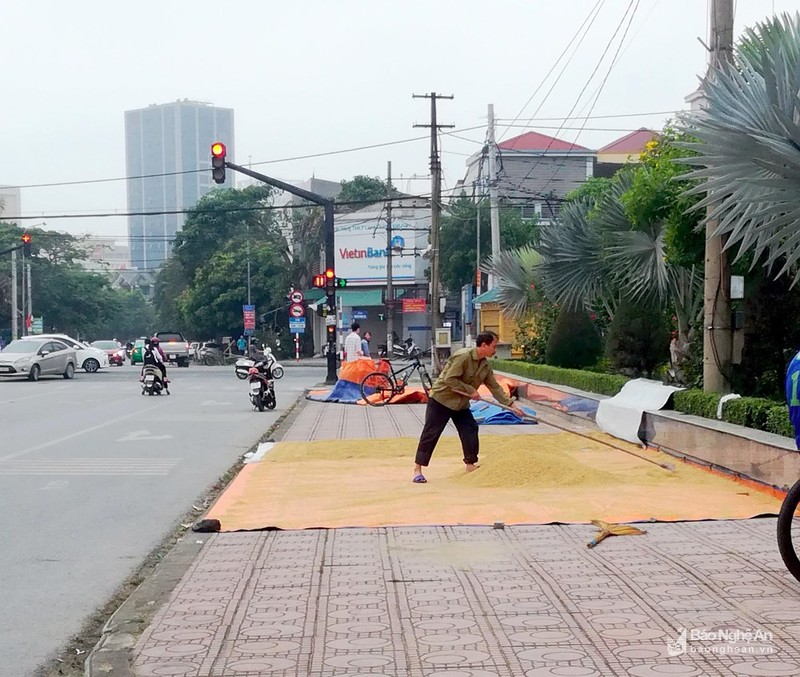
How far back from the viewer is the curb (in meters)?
5.41

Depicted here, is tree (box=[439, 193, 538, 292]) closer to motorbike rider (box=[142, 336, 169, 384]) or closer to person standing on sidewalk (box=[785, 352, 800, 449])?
motorbike rider (box=[142, 336, 169, 384])

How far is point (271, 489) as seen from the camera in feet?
36.8

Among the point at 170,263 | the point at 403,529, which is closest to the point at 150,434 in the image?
the point at 403,529

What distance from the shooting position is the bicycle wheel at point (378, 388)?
25484 millimetres

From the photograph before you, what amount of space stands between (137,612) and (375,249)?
207 feet

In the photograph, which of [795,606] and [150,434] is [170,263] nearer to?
[150,434]

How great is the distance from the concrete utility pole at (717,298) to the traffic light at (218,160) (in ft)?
45.2

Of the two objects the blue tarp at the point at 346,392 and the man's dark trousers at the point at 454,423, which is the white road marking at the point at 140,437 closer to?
the man's dark trousers at the point at 454,423

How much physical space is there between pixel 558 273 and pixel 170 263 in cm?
7308

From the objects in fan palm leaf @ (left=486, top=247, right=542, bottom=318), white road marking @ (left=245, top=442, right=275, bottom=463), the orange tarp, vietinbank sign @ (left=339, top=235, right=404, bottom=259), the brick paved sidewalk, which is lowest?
white road marking @ (left=245, top=442, right=275, bottom=463)

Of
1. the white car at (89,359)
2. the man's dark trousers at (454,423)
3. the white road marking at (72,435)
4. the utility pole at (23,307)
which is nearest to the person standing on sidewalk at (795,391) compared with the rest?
the man's dark trousers at (454,423)

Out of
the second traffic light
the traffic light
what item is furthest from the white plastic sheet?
the second traffic light

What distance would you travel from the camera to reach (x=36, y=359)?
38.6m

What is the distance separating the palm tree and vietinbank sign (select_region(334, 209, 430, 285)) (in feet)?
183
